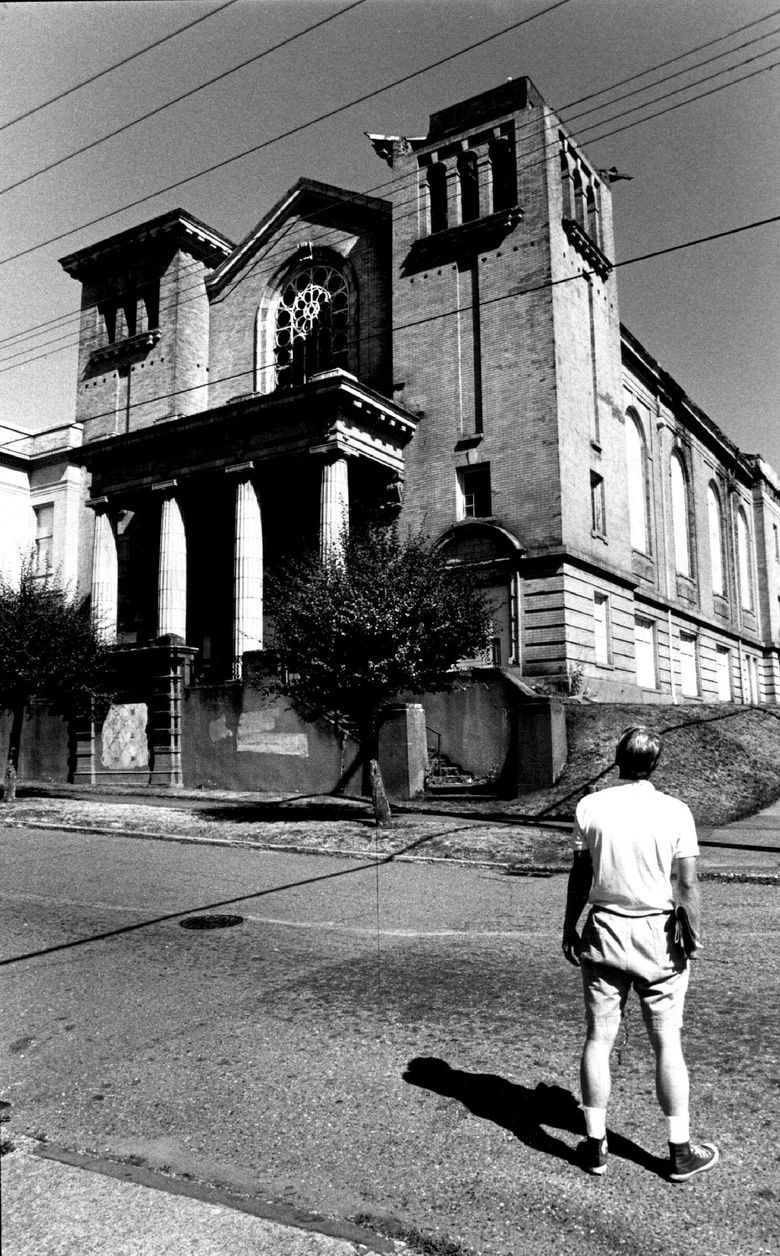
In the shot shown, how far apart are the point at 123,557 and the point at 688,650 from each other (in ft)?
74.1

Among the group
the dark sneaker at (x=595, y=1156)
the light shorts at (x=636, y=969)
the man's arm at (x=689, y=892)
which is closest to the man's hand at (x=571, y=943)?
the light shorts at (x=636, y=969)

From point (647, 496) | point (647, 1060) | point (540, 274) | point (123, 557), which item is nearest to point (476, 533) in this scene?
point (540, 274)

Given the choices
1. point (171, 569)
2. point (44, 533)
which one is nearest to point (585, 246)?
point (171, 569)

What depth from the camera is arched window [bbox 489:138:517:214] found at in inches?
1150

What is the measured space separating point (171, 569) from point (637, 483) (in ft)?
58.5

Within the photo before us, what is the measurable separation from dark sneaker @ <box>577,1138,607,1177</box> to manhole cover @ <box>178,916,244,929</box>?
525 cm

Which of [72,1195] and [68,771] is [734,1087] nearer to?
[72,1195]

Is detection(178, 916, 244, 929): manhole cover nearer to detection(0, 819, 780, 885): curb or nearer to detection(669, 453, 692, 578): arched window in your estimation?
detection(0, 819, 780, 885): curb

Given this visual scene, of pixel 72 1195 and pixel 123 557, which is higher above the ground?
pixel 123 557

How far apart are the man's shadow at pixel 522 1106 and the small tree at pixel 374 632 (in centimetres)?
1129

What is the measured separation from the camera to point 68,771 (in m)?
28.4

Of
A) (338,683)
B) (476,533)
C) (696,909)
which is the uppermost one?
(476,533)

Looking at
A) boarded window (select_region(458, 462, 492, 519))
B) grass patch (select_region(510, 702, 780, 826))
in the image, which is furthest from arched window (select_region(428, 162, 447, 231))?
→ grass patch (select_region(510, 702, 780, 826))

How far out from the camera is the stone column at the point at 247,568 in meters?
27.8
